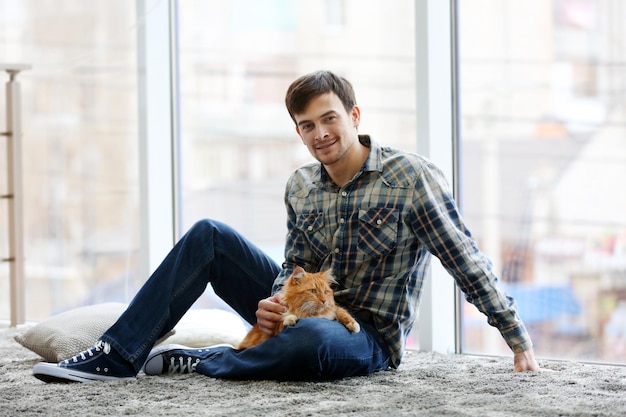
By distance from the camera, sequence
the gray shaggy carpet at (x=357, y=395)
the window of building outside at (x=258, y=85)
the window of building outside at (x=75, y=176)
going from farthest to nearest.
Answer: the window of building outside at (x=75, y=176), the window of building outside at (x=258, y=85), the gray shaggy carpet at (x=357, y=395)

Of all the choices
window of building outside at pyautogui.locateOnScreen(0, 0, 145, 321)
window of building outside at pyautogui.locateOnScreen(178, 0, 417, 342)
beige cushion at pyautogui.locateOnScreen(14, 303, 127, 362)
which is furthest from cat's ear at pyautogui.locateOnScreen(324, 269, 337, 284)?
window of building outside at pyautogui.locateOnScreen(0, 0, 145, 321)

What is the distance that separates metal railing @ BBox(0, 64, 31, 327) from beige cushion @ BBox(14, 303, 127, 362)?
30.4 inches

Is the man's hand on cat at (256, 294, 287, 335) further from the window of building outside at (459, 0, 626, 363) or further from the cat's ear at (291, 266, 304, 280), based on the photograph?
the window of building outside at (459, 0, 626, 363)

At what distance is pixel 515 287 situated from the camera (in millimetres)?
3619

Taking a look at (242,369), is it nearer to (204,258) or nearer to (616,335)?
(204,258)

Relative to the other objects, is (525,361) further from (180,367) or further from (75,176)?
(75,176)

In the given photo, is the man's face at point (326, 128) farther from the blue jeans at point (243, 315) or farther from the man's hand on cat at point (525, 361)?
the man's hand on cat at point (525, 361)

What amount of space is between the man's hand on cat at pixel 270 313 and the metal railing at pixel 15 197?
1.59m

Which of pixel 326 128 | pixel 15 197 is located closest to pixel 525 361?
pixel 326 128

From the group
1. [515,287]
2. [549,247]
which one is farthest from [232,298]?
[549,247]

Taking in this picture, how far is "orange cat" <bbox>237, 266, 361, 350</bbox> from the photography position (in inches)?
78.7

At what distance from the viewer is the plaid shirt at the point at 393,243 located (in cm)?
200

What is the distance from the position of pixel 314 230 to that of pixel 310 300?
0.25 metres

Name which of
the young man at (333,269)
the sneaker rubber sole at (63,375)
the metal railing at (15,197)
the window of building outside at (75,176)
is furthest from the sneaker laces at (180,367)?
the window of building outside at (75,176)
